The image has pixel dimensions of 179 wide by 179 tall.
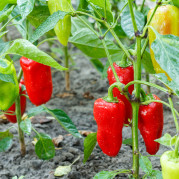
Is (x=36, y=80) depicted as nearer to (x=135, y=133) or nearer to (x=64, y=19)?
(x=64, y=19)

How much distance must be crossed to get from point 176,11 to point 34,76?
0.64m

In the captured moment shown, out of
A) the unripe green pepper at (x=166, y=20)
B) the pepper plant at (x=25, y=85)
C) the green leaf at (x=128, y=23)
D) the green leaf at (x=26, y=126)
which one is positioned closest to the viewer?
the unripe green pepper at (x=166, y=20)

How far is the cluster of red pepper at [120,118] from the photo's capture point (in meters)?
1.07

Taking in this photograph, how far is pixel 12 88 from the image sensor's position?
1.18 m

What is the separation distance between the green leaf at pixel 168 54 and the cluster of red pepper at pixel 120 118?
0.25 meters

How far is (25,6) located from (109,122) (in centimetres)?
45

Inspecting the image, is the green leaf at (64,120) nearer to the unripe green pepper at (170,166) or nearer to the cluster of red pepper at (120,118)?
the cluster of red pepper at (120,118)

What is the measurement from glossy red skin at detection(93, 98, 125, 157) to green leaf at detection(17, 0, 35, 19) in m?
0.37

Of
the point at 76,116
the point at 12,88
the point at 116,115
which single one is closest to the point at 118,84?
the point at 116,115

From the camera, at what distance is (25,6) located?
3.17 feet

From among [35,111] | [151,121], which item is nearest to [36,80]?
[35,111]

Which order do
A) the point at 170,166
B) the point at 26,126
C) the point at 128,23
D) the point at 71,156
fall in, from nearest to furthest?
the point at 170,166 < the point at 128,23 < the point at 26,126 < the point at 71,156

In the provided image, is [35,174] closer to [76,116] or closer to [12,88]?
[12,88]

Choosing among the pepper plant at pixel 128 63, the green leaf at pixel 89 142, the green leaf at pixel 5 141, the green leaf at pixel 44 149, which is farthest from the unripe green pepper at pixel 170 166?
the green leaf at pixel 5 141
